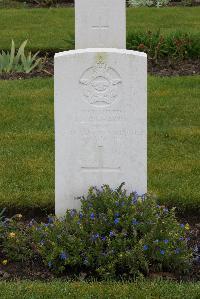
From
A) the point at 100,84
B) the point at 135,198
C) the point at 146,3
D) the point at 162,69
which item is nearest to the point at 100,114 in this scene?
the point at 100,84

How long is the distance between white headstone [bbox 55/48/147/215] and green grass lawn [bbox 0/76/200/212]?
3.02ft

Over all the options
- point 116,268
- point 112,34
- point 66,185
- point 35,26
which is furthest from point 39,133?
point 35,26

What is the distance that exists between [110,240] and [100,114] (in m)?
0.90

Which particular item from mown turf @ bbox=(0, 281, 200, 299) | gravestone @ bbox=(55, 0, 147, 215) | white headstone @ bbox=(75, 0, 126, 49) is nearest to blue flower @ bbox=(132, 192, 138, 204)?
gravestone @ bbox=(55, 0, 147, 215)

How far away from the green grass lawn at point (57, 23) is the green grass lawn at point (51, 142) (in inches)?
114

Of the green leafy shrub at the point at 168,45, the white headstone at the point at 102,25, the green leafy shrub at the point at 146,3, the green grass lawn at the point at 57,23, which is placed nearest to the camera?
the white headstone at the point at 102,25

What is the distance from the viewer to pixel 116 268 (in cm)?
530

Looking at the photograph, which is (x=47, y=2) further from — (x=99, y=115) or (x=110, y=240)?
(x=110, y=240)

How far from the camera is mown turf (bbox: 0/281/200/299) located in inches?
191

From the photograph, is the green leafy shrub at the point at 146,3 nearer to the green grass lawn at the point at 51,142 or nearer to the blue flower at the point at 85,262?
the green grass lawn at the point at 51,142

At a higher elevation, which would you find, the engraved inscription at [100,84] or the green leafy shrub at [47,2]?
the green leafy shrub at [47,2]

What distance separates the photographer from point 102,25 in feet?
24.6

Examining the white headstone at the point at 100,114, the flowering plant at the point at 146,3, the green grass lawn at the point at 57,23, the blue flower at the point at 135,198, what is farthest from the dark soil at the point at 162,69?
the flowering plant at the point at 146,3

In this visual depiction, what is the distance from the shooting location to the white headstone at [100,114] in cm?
551
